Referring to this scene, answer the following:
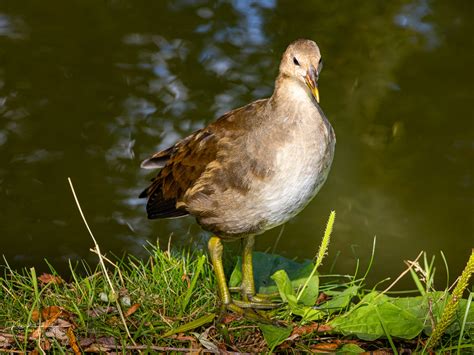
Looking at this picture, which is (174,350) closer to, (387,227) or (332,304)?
(332,304)

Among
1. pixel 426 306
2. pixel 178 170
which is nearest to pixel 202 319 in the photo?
pixel 178 170

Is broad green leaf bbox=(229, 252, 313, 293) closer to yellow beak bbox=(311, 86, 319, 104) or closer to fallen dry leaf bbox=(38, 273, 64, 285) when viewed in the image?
fallen dry leaf bbox=(38, 273, 64, 285)

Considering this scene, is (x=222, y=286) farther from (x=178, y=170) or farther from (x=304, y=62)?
(x=304, y=62)

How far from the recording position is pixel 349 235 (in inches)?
308

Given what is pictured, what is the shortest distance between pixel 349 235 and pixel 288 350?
11.0ft

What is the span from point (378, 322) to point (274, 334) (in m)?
0.49

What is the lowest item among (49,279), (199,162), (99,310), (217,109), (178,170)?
(217,109)

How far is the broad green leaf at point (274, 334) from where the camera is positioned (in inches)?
176

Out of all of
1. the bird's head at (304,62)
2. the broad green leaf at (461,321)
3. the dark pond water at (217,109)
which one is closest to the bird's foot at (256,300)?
the broad green leaf at (461,321)

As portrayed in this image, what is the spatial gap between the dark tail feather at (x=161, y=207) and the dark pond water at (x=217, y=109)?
207cm

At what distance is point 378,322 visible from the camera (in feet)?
Answer: 14.9

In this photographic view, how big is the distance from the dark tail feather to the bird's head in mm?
969

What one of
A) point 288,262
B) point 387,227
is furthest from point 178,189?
point 387,227

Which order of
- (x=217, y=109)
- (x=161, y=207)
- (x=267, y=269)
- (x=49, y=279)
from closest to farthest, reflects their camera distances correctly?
(x=49, y=279) → (x=161, y=207) → (x=267, y=269) → (x=217, y=109)
